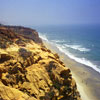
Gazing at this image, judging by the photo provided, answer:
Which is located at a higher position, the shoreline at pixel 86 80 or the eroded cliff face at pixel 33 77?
the eroded cliff face at pixel 33 77

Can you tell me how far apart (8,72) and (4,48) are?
6.06 m

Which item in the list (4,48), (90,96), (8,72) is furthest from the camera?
(90,96)

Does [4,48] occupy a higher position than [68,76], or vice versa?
[4,48]

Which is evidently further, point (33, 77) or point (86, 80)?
point (86, 80)

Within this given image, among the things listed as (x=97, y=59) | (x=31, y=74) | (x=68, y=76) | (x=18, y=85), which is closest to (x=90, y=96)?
(x=68, y=76)

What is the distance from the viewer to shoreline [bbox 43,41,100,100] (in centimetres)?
2703

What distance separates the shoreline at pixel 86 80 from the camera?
1064 inches

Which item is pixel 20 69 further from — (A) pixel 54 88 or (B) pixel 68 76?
(B) pixel 68 76

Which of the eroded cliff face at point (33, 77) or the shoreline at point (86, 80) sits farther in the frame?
the shoreline at point (86, 80)

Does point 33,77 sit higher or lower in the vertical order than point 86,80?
higher

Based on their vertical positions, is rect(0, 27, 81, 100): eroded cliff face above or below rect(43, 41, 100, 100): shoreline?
above

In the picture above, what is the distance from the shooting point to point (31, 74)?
18.0m

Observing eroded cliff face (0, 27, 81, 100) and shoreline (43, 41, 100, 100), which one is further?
shoreline (43, 41, 100, 100)

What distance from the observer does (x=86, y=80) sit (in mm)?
32688
